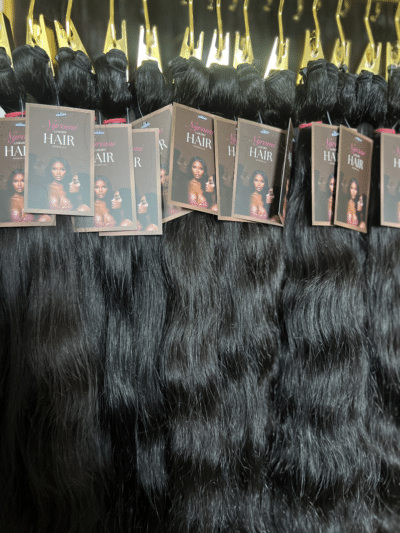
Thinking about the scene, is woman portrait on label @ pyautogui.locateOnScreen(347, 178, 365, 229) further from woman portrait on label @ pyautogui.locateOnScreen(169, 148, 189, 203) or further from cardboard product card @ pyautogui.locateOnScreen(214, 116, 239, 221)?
woman portrait on label @ pyautogui.locateOnScreen(169, 148, 189, 203)

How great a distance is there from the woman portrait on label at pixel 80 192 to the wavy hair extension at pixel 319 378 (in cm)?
43

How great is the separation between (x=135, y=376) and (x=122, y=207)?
0.33 metres

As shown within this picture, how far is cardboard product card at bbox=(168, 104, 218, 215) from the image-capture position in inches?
30.6

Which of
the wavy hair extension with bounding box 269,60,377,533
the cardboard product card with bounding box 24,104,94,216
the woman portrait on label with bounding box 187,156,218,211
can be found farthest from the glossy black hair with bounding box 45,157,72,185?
the wavy hair extension with bounding box 269,60,377,533

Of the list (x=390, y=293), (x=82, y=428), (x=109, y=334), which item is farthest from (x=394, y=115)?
(x=82, y=428)

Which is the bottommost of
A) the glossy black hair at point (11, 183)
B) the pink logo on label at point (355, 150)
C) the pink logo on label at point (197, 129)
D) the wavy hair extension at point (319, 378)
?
the wavy hair extension at point (319, 378)

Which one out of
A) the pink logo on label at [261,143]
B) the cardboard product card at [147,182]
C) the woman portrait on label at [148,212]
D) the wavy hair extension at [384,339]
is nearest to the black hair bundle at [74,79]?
the cardboard product card at [147,182]

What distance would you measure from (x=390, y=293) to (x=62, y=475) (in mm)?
784

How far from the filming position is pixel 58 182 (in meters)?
0.73

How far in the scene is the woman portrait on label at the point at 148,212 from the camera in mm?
776

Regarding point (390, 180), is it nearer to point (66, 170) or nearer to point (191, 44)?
point (191, 44)

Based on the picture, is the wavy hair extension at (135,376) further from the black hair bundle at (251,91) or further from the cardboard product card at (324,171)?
the cardboard product card at (324,171)

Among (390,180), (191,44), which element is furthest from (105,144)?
(390,180)

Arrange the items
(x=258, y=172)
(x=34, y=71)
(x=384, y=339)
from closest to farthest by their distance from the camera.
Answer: (x=34, y=71), (x=258, y=172), (x=384, y=339)
